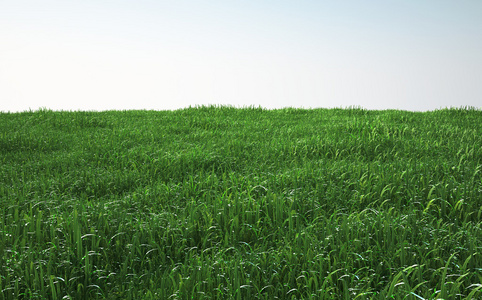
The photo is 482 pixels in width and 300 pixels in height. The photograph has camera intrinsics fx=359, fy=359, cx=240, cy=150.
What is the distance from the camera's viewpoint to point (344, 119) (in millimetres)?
8906

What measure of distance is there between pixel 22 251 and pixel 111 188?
1.82m

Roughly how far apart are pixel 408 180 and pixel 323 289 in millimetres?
2371

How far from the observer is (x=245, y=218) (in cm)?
353

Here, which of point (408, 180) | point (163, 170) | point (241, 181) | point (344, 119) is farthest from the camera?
point (344, 119)

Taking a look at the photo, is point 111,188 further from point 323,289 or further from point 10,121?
point 10,121

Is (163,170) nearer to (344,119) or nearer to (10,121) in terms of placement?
(344,119)

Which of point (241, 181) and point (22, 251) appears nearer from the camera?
point (22, 251)

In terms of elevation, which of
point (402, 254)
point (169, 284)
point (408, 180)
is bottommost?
point (169, 284)

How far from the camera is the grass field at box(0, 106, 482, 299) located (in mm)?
2496

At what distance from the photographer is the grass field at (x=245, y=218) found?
8.19 feet

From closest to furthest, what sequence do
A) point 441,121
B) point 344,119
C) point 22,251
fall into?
1. point 22,251
2. point 441,121
3. point 344,119

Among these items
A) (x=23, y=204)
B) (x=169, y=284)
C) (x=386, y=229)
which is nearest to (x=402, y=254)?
(x=386, y=229)

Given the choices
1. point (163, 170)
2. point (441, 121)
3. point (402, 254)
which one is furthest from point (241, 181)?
point (441, 121)

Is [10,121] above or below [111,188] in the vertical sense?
above
